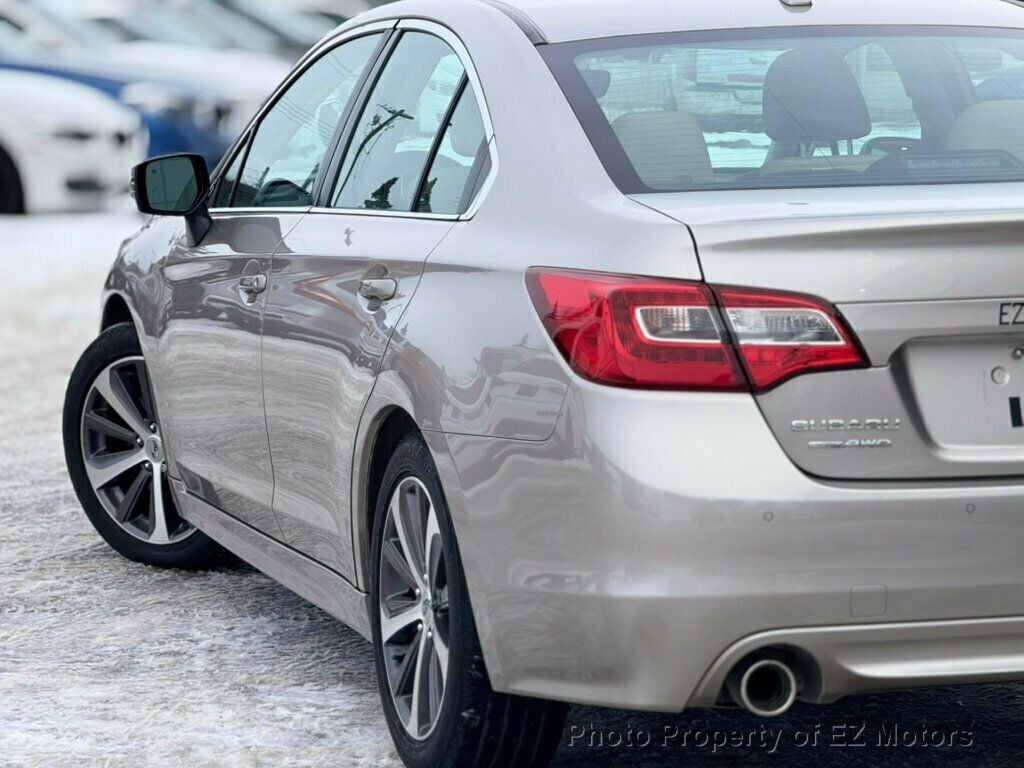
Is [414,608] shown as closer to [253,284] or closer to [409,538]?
[409,538]

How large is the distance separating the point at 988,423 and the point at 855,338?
11.1 inches

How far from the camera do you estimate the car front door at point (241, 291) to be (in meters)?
4.96

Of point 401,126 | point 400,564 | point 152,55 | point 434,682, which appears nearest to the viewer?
point 434,682

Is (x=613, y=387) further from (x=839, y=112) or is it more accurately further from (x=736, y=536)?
(x=839, y=112)

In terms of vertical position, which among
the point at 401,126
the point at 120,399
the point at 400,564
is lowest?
the point at 120,399

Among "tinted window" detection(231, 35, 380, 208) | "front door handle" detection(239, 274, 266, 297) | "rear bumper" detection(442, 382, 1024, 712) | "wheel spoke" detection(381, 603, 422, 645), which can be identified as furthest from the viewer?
"tinted window" detection(231, 35, 380, 208)

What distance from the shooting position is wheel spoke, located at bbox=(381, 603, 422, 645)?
4164 mm

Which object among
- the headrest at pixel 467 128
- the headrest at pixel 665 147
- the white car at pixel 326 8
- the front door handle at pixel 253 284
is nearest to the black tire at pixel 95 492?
the front door handle at pixel 253 284

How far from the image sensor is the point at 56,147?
59.4ft

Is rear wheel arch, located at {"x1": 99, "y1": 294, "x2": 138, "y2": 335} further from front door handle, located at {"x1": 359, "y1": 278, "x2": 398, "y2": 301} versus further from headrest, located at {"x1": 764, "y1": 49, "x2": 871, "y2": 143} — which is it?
headrest, located at {"x1": 764, "y1": 49, "x2": 871, "y2": 143}

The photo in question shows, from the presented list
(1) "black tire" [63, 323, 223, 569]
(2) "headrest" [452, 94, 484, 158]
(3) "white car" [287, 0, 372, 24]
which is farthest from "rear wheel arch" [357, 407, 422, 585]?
(3) "white car" [287, 0, 372, 24]

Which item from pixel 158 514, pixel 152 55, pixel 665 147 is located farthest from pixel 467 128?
pixel 152 55

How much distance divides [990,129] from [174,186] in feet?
7.71

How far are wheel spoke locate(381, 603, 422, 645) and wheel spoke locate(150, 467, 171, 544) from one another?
205 cm
